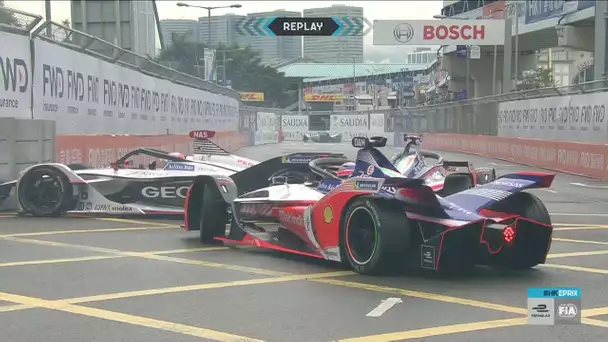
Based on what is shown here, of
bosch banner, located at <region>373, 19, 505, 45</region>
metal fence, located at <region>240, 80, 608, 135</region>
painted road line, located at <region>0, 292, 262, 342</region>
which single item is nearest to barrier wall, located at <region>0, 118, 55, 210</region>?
painted road line, located at <region>0, 292, 262, 342</region>

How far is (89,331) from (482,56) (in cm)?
5199

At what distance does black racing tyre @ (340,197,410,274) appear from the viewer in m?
A: 6.88

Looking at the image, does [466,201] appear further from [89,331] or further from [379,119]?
[379,119]

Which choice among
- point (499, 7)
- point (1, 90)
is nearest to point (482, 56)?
point (499, 7)

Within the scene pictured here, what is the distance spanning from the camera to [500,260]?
7297 mm

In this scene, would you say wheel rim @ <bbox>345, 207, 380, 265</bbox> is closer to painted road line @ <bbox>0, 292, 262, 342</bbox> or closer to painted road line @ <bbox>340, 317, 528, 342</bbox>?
painted road line @ <bbox>340, 317, 528, 342</bbox>

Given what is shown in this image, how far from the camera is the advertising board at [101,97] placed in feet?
54.1

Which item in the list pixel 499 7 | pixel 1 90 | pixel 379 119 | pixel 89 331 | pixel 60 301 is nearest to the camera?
pixel 89 331

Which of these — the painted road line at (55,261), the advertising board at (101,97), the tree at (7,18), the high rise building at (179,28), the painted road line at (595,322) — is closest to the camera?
the painted road line at (595,322)

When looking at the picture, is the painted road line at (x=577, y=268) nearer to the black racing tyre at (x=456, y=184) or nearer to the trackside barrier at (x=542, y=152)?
the black racing tyre at (x=456, y=184)

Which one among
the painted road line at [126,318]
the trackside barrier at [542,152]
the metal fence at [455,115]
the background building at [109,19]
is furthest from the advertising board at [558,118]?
the painted road line at [126,318]

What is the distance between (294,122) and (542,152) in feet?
45.1

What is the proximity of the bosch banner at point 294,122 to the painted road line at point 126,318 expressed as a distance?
27.8 meters
